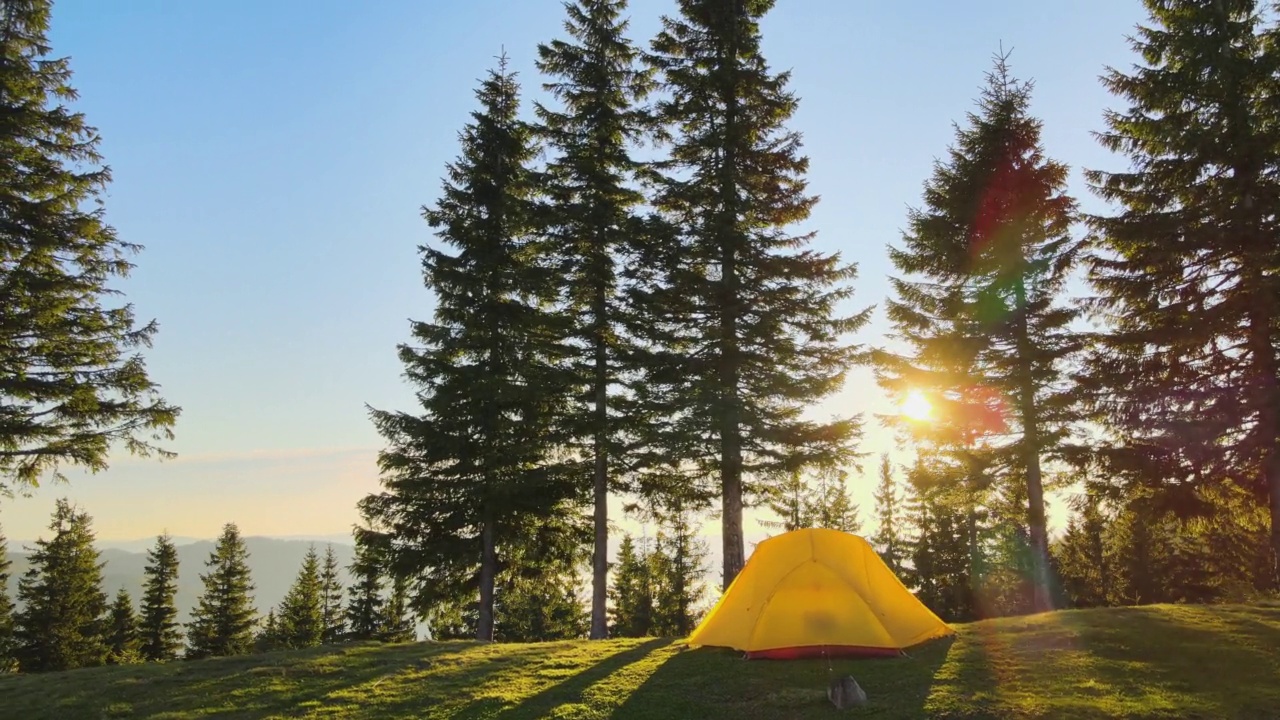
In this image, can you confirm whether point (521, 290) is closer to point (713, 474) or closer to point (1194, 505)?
point (713, 474)

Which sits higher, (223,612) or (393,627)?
(223,612)

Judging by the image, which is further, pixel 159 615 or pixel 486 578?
pixel 159 615

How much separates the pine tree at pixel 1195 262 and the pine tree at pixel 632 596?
32742 mm

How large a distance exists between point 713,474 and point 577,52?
42.6ft

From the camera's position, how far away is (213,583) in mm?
47281

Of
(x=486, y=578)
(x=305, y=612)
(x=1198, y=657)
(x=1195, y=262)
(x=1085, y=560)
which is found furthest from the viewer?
(x=305, y=612)

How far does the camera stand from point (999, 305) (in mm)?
19438

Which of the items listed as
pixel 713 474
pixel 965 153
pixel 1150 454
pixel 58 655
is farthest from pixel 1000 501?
pixel 58 655

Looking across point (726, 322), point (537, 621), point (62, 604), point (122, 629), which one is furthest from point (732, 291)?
point (122, 629)

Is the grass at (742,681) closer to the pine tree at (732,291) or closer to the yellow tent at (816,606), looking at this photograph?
the yellow tent at (816,606)

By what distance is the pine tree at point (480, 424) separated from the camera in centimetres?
2027

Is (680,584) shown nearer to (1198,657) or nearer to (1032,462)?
(1032,462)

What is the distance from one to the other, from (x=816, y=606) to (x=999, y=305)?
1148cm

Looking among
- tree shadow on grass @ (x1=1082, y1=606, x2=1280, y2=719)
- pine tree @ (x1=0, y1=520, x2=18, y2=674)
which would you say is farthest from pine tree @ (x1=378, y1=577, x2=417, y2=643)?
tree shadow on grass @ (x1=1082, y1=606, x2=1280, y2=719)
